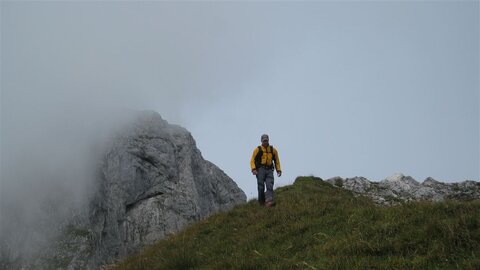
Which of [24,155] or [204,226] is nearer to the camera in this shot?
[204,226]

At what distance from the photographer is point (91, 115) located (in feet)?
292

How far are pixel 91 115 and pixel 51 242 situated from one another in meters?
33.7

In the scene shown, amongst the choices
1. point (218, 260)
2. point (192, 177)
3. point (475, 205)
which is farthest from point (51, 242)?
point (475, 205)

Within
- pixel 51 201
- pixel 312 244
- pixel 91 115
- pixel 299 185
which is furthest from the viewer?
pixel 91 115

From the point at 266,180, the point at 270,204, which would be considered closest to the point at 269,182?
the point at 266,180

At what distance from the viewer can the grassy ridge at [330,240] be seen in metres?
8.13

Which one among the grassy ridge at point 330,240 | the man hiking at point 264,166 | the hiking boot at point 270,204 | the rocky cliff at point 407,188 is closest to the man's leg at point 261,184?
the man hiking at point 264,166

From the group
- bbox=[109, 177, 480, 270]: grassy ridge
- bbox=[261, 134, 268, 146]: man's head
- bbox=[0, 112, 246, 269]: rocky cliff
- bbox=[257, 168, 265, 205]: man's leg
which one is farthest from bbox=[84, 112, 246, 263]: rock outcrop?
bbox=[109, 177, 480, 270]: grassy ridge

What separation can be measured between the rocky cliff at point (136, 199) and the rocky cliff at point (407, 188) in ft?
81.0

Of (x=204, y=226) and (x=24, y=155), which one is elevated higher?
(x=24, y=155)

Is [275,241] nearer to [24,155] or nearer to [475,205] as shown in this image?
[475,205]

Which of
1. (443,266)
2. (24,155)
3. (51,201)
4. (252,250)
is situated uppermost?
(24,155)

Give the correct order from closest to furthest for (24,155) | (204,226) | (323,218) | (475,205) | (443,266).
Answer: (443,266)
(475,205)
(323,218)
(204,226)
(24,155)

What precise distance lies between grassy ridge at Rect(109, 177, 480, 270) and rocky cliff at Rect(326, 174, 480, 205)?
55.3 ft
